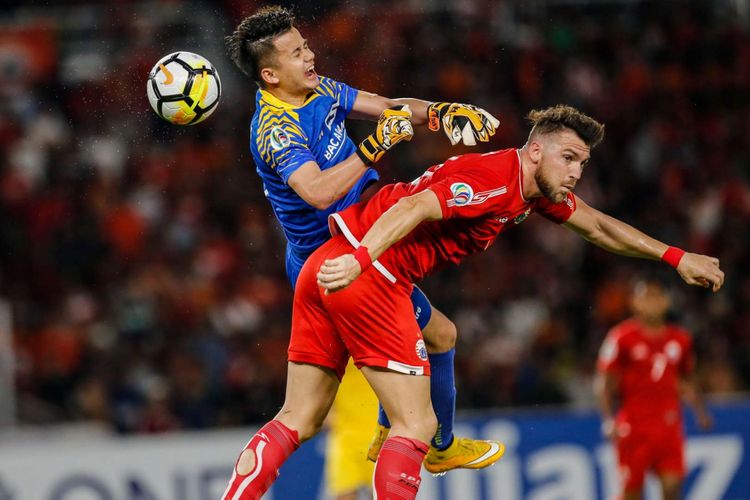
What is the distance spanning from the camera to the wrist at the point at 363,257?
15.8 feet

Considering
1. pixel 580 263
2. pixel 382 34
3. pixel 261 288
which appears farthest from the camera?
pixel 382 34

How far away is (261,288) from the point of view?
11984mm

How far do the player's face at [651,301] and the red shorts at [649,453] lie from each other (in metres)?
0.91

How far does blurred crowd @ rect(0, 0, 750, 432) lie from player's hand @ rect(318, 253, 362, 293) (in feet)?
19.9

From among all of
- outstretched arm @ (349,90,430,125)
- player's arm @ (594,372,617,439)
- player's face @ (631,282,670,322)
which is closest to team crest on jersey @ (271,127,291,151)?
outstretched arm @ (349,90,430,125)

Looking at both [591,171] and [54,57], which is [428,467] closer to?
[591,171]

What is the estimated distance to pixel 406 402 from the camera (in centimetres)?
521

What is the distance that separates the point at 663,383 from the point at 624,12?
6.31 metres

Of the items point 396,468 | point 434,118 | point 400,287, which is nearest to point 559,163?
point 434,118

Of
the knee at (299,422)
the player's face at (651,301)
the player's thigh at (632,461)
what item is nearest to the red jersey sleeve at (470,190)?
the knee at (299,422)

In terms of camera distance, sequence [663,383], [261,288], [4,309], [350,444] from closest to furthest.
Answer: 1. [350,444]
2. [663,383]
3. [4,309]
4. [261,288]

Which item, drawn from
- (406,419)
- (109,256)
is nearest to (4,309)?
(109,256)

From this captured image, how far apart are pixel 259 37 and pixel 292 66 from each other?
0.76ft

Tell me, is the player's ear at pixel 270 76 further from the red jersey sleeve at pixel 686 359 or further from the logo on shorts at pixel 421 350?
the red jersey sleeve at pixel 686 359
